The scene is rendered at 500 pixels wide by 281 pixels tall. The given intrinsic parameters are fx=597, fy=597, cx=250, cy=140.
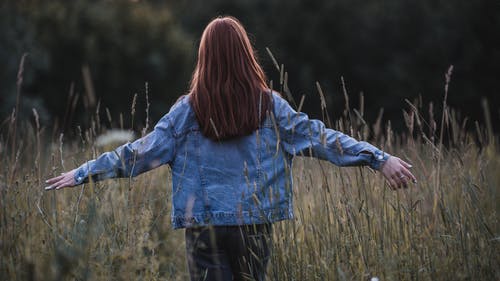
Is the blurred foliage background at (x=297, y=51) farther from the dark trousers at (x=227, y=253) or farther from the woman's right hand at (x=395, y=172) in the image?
the woman's right hand at (x=395, y=172)

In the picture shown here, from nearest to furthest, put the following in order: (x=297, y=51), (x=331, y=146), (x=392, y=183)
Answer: (x=392, y=183) < (x=331, y=146) < (x=297, y=51)

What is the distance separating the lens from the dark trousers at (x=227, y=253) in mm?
2730

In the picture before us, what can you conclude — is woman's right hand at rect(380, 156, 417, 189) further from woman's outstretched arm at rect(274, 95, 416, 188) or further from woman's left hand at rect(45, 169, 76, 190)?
woman's left hand at rect(45, 169, 76, 190)

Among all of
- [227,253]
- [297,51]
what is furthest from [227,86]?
[297,51]

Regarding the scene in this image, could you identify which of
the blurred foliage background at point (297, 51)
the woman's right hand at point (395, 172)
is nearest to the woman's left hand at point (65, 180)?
the woman's right hand at point (395, 172)

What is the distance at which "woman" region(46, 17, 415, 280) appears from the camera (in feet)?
9.00

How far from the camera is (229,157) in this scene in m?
2.79

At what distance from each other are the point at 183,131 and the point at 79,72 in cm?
1975

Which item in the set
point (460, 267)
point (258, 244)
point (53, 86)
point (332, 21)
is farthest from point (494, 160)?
point (332, 21)

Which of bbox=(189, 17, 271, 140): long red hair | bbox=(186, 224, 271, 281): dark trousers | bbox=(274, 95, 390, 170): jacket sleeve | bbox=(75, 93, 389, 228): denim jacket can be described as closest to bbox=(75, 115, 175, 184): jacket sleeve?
bbox=(75, 93, 389, 228): denim jacket

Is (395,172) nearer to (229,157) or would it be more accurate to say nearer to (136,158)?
(229,157)

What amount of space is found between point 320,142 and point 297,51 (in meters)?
24.0

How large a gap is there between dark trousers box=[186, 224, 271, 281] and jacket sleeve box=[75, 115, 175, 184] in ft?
1.24

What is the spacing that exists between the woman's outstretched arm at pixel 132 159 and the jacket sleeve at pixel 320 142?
0.55m
